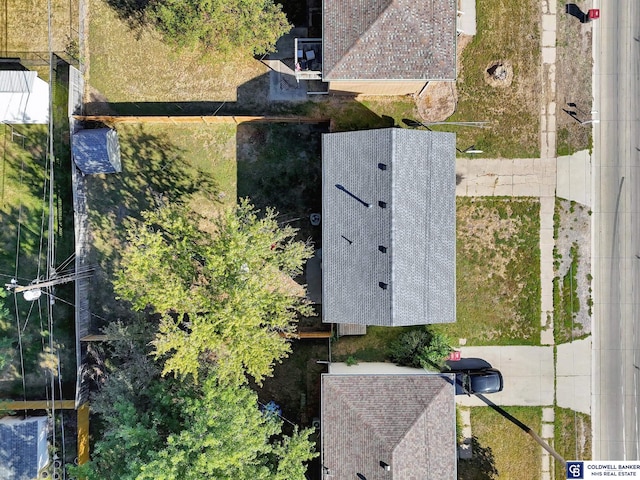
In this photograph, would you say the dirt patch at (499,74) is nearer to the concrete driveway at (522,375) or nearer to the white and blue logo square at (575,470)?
the concrete driveway at (522,375)

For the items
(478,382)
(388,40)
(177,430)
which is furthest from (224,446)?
(388,40)

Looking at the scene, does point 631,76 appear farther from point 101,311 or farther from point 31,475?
point 31,475

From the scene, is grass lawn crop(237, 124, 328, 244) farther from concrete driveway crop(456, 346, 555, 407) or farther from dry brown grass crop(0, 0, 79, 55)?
concrete driveway crop(456, 346, 555, 407)

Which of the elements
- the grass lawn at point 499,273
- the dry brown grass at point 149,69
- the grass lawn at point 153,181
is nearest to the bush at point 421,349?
the grass lawn at point 499,273

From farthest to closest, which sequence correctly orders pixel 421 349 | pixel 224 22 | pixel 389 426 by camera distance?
pixel 421 349
pixel 224 22
pixel 389 426

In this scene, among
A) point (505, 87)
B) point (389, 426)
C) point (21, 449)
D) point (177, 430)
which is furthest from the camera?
point (505, 87)

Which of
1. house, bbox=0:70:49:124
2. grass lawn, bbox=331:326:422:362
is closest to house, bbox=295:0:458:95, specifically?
grass lawn, bbox=331:326:422:362

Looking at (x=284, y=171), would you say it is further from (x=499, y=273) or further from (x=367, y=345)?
(x=499, y=273)
